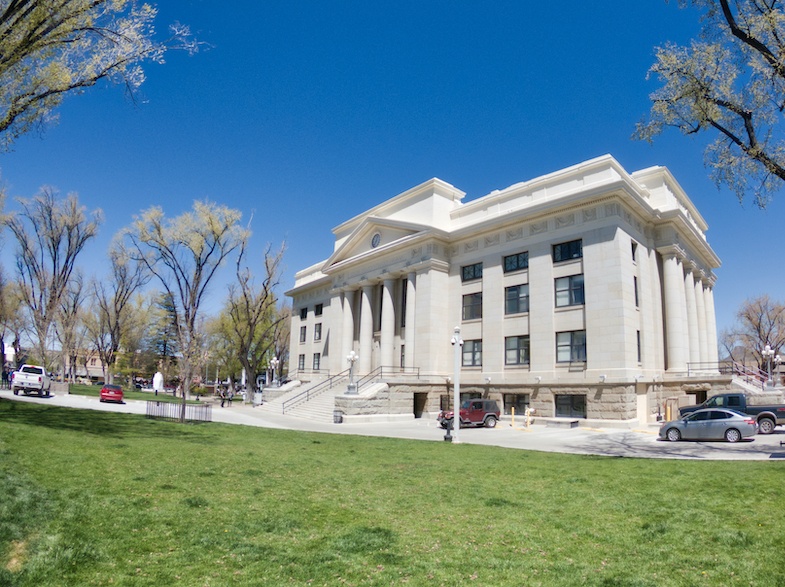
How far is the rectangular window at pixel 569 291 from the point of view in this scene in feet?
99.4

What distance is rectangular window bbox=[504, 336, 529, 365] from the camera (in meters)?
32.5

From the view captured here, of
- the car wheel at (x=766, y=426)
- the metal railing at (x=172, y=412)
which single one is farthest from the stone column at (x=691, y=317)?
the metal railing at (x=172, y=412)

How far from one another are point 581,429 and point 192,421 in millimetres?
19715

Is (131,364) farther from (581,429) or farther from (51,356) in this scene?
(581,429)

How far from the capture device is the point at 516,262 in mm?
33906

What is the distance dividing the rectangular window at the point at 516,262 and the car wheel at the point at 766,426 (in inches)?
591

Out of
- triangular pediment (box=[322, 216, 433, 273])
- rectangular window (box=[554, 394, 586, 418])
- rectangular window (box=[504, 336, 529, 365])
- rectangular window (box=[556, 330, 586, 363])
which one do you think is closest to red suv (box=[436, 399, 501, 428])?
rectangular window (box=[554, 394, 586, 418])

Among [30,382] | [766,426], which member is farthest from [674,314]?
[30,382]

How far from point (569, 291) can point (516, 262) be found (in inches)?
175

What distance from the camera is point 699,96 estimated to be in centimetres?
1539

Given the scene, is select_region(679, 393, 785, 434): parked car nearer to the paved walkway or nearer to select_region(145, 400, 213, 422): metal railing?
the paved walkway

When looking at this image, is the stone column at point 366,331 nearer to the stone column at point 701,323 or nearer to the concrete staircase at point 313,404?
the concrete staircase at point 313,404

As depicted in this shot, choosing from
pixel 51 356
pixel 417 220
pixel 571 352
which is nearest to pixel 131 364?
pixel 51 356

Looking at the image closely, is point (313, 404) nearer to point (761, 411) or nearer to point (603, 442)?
point (603, 442)
